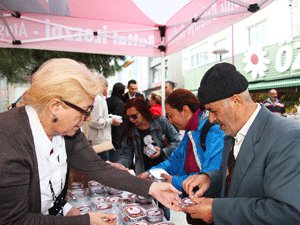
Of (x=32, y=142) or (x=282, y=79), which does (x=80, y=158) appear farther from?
(x=282, y=79)

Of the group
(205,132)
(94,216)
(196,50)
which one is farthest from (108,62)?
(196,50)

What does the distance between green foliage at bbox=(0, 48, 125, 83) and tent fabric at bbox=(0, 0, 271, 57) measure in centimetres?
606

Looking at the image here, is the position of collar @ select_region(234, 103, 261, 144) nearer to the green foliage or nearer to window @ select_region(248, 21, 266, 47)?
the green foliage

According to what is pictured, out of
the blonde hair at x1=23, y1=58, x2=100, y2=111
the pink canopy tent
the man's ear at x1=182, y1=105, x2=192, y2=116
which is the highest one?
the pink canopy tent

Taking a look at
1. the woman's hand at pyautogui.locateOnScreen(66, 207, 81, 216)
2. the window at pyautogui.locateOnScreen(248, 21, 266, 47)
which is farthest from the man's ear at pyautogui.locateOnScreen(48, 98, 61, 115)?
the window at pyautogui.locateOnScreen(248, 21, 266, 47)

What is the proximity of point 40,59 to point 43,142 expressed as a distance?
978 cm

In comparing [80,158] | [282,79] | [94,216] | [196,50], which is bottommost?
[94,216]

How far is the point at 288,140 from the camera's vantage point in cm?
127

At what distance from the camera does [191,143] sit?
242 centimetres

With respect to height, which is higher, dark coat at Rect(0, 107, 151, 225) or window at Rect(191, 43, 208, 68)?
window at Rect(191, 43, 208, 68)

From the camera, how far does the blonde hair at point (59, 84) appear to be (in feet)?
4.56

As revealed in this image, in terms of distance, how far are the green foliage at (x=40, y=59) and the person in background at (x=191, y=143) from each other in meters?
8.35

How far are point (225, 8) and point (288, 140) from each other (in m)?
2.47

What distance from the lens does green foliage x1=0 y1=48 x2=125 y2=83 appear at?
10281 mm
